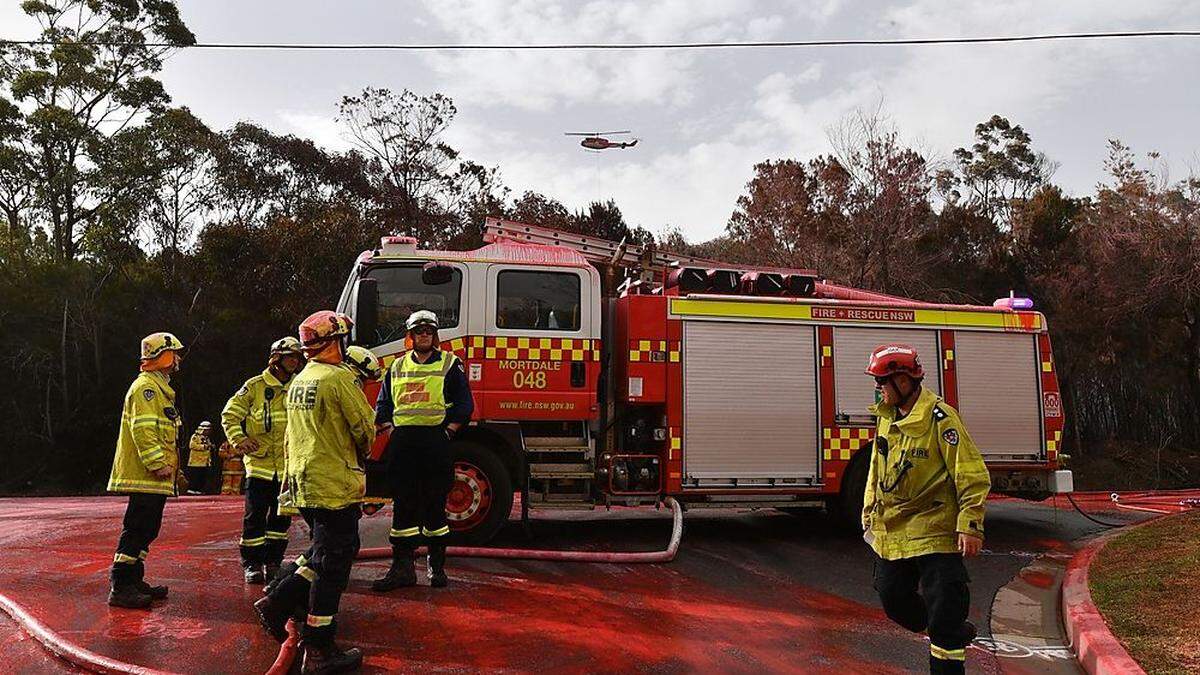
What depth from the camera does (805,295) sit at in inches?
316

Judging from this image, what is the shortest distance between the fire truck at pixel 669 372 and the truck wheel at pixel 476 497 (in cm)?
1

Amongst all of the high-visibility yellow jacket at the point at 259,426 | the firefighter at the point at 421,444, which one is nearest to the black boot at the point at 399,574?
the firefighter at the point at 421,444

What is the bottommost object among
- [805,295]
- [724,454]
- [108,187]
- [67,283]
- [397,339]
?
[724,454]

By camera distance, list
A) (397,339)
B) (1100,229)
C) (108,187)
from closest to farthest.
A: (397,339) < (1100,229) < (108,187)

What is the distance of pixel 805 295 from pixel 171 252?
876 inches

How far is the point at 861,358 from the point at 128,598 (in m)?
6.12

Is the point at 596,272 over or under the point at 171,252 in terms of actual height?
under

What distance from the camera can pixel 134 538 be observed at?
4.77 metres

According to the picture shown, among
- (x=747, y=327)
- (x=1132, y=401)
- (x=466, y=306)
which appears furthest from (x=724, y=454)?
(x=1132, y=401)

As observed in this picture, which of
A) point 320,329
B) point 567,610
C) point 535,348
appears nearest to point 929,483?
point 567,610

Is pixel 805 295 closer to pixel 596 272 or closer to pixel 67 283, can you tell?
pixel 596 272

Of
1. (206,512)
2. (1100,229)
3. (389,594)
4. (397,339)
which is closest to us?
(389,594)

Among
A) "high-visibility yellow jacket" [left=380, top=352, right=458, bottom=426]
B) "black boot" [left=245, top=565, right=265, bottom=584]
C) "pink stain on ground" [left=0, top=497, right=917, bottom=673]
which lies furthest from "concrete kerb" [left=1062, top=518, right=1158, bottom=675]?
"black boot" [left=245, top=565, right=265, bottom=584]

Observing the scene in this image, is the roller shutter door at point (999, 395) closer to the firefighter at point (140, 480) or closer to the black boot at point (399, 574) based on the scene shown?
the black boot at point (399, 574)
